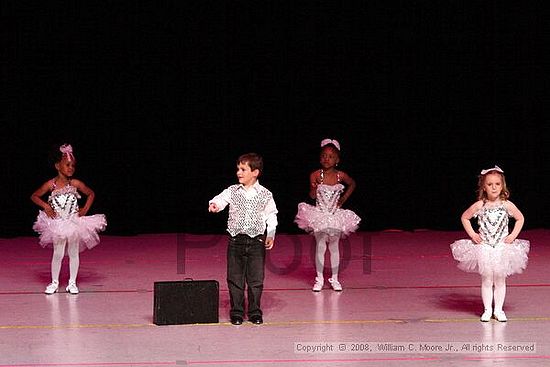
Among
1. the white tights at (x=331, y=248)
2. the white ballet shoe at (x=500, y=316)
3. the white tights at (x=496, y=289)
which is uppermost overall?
the white tights at (x=331, y=248)

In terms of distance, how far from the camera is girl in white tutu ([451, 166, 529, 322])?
6.59m

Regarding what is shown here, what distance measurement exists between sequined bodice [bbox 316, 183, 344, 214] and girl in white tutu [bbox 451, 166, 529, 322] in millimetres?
1573

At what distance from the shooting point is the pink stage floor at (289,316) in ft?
18.7

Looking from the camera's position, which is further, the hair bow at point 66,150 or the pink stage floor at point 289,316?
the hair bow at point 66,150

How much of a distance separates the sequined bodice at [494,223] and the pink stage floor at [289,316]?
22.0 inches

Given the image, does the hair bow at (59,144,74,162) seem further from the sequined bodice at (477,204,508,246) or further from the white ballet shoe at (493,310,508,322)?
the white ballet shoe at (493,310,508,322)

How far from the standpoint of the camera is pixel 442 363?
5.52 metres

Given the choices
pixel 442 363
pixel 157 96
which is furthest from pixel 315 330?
pixel 157 96

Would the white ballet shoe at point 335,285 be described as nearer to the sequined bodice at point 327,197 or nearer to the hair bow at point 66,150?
the sequined bodice at point 327,197

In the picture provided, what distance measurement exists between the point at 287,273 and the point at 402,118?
337 centimetres

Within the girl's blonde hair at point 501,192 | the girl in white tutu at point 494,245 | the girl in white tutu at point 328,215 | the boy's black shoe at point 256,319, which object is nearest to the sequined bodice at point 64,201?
the girl in white tutu at point 328,215

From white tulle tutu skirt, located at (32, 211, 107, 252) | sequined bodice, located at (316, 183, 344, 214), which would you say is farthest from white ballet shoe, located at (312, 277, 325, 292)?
white tulle tutu skirt, located at (32, 211, 107, 252)

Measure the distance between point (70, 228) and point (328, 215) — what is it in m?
2.03

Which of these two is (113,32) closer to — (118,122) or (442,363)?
(118,122)
